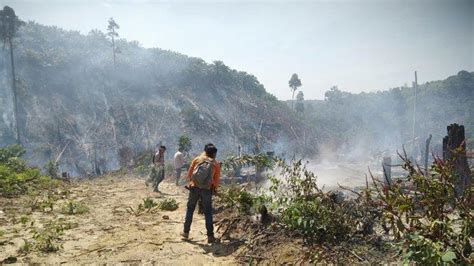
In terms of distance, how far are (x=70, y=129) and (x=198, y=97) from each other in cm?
1623

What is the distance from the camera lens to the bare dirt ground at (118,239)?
15.0 feet

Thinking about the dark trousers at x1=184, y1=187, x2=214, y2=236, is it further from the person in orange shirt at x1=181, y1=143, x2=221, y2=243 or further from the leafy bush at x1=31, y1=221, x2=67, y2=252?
the leafy bush at x1=31, y1=221, x2=67, y2=252

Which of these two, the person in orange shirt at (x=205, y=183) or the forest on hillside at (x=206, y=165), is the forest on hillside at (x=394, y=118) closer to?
the forest on hillside at (x=206, y=165)

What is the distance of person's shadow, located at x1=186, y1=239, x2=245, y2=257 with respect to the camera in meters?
4.95

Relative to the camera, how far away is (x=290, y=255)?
4.20 m

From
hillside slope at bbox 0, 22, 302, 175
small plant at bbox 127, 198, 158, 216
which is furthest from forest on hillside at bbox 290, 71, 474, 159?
small plant at bbox 127, 198, 158, 216

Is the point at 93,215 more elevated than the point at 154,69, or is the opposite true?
the point at 154,69

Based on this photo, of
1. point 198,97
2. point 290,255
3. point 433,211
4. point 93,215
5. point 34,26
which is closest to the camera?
point 433,211

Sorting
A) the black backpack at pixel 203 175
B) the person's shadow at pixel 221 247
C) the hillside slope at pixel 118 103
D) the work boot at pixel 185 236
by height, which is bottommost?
the person's shadow at pixel 221 247

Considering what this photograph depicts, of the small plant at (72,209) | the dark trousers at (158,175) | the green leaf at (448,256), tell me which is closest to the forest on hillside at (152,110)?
the dark trousers at (158,175)

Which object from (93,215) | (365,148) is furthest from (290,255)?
(365,148)

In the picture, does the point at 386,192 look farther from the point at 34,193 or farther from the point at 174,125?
the point at 174,125

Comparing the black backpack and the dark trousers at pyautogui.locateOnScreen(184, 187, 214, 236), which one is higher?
the black backpack

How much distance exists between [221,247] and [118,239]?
1.76m
